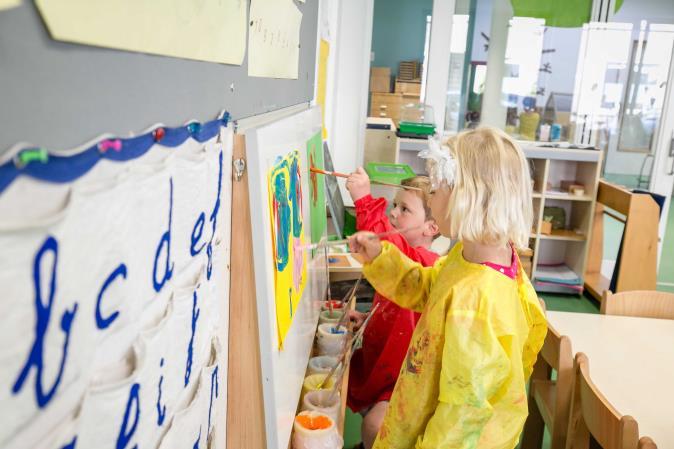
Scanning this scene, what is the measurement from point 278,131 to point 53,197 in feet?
1.94

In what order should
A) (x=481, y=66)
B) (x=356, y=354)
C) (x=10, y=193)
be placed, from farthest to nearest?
1. (x=481, y=66)
2. (x=356, y=354)
3. (x=10, y=193)

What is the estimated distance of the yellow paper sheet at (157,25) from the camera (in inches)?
14.8

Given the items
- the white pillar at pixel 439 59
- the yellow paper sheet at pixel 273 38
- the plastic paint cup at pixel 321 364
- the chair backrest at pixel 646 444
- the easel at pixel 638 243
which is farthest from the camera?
the white pillar at pixel 439 59

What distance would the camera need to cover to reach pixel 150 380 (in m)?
0.53

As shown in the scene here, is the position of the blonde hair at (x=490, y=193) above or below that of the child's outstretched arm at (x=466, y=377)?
above

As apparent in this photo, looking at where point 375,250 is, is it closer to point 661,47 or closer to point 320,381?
point 320,381

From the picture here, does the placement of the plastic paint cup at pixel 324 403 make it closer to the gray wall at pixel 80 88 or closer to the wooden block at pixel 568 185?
the gray wall at pixel 80 88

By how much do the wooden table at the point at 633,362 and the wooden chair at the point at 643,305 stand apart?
0.06 m

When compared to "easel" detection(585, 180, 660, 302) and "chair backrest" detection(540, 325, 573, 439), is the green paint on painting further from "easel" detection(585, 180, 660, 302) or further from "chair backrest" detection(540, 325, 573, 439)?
"easel" detection(585, 180, 660, 302)

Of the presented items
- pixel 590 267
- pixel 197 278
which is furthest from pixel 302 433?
pixel 590 267

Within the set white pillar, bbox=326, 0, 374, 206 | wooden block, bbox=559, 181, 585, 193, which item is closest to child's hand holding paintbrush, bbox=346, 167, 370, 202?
white pillar, bbox=326, 0, 374, 206

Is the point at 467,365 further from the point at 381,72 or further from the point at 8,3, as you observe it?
the point at 381,72

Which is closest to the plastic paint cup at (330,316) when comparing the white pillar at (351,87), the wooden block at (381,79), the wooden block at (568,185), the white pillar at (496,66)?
the white pillar at (351,87)

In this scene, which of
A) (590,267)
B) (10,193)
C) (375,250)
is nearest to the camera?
(10,193)
